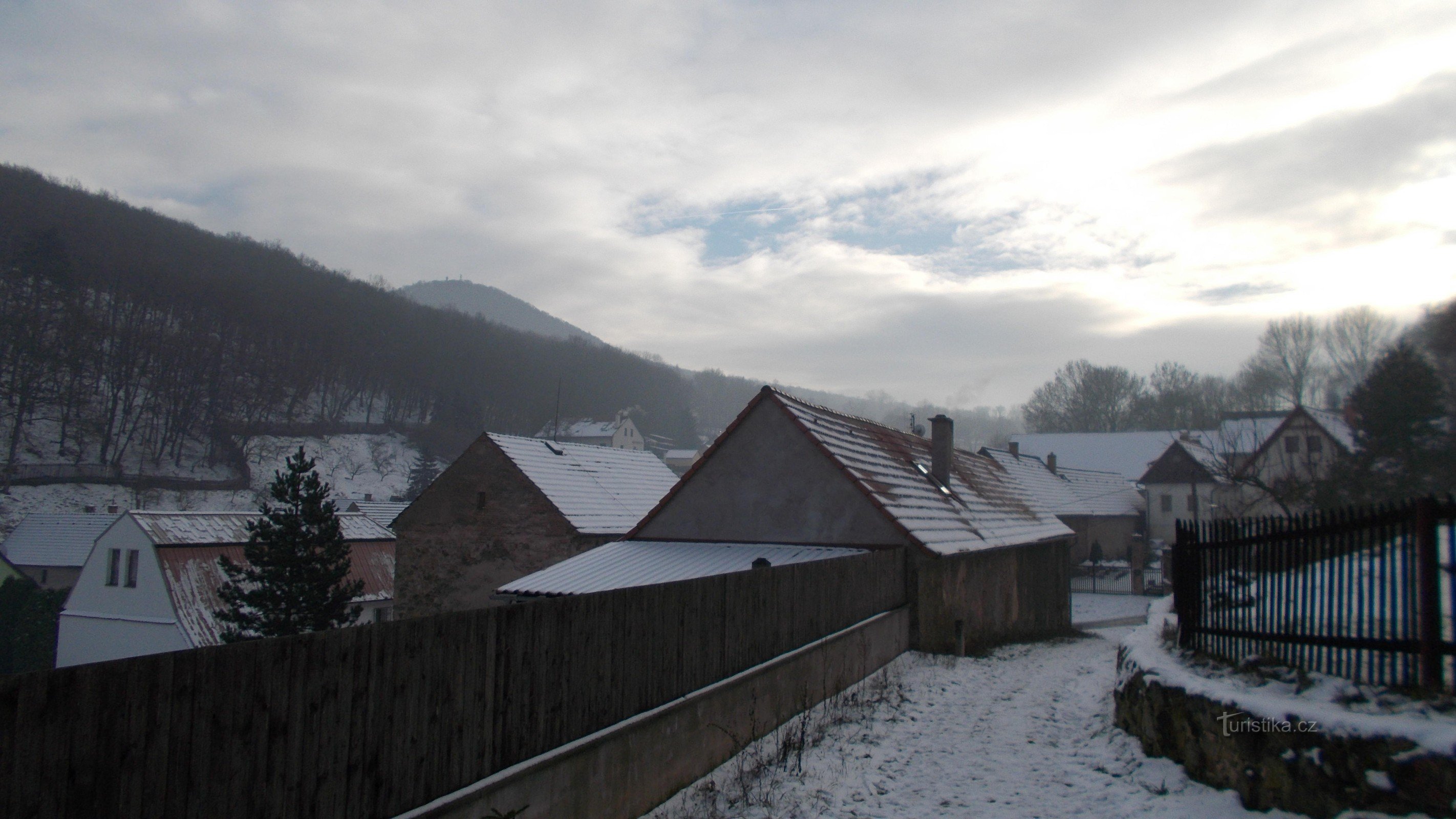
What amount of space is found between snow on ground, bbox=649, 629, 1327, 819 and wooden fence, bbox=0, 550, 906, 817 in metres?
1.44

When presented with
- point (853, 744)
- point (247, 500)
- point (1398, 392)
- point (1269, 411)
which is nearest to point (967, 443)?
point (1269, 411)

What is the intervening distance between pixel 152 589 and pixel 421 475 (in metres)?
45.0

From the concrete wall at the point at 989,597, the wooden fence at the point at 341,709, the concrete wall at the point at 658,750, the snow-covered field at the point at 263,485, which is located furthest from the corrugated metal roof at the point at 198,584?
the wooden fence at the point at 341,709

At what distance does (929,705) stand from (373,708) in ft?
28.8

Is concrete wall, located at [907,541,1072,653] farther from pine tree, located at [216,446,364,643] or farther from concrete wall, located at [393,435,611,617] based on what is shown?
pine tree, located at [216,446,364,643]

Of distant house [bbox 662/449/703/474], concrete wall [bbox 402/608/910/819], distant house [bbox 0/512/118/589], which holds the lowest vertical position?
distant house [bbox 0/512/118/589]

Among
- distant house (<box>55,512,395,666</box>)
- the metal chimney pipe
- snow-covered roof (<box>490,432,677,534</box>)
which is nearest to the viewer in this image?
the metal chimney pipe

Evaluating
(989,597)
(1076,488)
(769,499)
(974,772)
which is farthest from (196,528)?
(1076,488)

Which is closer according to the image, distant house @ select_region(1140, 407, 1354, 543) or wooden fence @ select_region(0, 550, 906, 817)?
wooden fence @ select_region(0, 550, 906, 817)

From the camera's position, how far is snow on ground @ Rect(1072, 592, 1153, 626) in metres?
31.3

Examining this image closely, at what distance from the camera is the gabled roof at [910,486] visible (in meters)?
17.3

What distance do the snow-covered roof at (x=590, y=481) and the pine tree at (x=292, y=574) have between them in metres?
5.93

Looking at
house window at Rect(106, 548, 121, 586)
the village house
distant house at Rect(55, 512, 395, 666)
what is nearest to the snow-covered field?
distant house at Rect(55, 512, 395, 666)

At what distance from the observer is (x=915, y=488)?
19797mm
